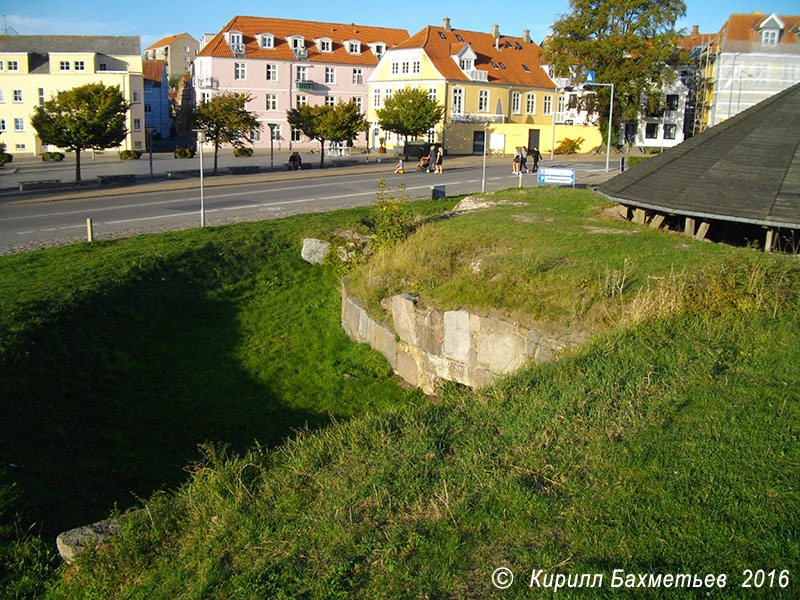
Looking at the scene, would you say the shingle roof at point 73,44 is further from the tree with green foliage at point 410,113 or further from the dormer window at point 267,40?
the tree with green foliage at point 410,113

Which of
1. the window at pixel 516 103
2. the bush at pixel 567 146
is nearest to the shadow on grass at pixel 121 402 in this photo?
the bush at pixel 567 146

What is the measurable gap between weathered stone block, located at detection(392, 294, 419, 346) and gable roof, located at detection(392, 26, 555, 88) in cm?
5202

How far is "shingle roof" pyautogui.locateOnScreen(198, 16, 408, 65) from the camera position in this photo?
66625 millimetres

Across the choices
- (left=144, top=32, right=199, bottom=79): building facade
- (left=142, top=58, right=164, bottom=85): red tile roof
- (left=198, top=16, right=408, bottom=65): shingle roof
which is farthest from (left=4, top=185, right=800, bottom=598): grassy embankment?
(left=144, top=32, right=199, bottom=79): building facade

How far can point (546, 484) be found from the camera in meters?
5.41

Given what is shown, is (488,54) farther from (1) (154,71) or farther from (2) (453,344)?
(2) (453,344)

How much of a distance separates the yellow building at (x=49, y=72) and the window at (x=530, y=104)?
34.5 meters

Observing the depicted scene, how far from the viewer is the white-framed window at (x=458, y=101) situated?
61.4m

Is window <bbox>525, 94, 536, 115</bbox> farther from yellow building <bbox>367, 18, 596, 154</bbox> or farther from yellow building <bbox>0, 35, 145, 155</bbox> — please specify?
yellow building <bbox>0, 35, 145, 155</bbox>

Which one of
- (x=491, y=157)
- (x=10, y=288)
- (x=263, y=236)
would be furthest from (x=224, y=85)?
(x=10, y=288)

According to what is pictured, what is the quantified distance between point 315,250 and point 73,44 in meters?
56.1

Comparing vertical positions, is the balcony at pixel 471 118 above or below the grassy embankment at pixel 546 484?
above

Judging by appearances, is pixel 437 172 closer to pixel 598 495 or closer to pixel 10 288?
pixel 10 288

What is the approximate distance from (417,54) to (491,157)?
13.6 metres
